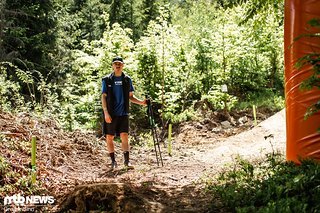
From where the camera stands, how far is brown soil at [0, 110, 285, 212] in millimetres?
4355

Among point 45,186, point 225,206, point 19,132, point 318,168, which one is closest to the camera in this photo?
point 225,206

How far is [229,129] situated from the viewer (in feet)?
42.0

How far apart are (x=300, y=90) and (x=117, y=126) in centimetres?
347

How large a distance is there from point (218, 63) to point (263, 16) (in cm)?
722

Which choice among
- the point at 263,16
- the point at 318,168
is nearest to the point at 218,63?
the point at 263,16

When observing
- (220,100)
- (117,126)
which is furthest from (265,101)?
(117,126)

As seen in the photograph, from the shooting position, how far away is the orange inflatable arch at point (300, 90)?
5.17 meters

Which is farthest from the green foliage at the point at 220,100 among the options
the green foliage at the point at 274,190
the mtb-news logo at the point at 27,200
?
the mtb-news logo at the point at 27,200

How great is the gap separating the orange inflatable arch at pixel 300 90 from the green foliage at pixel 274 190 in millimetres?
319

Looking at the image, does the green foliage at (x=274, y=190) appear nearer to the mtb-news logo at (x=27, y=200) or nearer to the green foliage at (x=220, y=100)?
the mtb-news logo at (x=27, y=200)

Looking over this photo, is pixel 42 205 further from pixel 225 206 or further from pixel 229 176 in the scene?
pixel 229 176

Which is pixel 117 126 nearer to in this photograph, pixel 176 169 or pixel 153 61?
pixel 176 169

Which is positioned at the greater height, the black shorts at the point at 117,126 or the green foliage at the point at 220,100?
the green foliage at the point at 220,100

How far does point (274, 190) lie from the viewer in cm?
416
